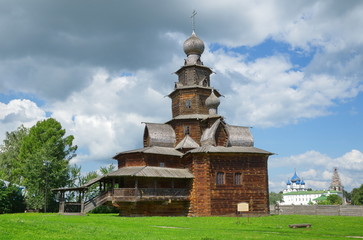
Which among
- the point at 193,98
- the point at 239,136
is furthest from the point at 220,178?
the point at 193,98

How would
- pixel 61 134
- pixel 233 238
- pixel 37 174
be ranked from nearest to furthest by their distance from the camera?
pixel 233 238 → pixel 37 174 → pixel 61 134

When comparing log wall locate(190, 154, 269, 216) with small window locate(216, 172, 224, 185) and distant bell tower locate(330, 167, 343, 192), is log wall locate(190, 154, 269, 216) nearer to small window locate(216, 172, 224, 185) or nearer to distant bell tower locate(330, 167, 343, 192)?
small window locate(216, 172, 224, 185)

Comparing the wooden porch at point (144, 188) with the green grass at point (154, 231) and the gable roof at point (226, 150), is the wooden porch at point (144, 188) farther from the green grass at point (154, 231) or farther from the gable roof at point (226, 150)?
the green grass at point (154, 231)

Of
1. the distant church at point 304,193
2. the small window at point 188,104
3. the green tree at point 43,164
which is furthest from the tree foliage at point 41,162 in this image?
the distant church at point 304,193

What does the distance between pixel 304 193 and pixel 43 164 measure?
457 ft

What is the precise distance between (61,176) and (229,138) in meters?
20.8

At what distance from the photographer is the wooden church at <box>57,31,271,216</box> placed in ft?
111

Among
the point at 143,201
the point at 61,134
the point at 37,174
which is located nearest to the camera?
the point at 143,201

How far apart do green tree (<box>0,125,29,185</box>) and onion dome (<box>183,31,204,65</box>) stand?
2678cm

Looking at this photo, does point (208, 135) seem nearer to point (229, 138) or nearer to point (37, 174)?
point (229, 138)

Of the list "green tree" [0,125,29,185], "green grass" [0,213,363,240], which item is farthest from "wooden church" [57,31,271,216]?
"green tree" [0,125,29,185]

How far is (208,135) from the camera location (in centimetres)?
3747

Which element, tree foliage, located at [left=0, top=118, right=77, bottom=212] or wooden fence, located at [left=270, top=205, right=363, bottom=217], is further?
tree foliage, located at [left=0, top=118, right=77, bottom=212]

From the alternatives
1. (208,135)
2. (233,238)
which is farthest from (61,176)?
(233,238)
